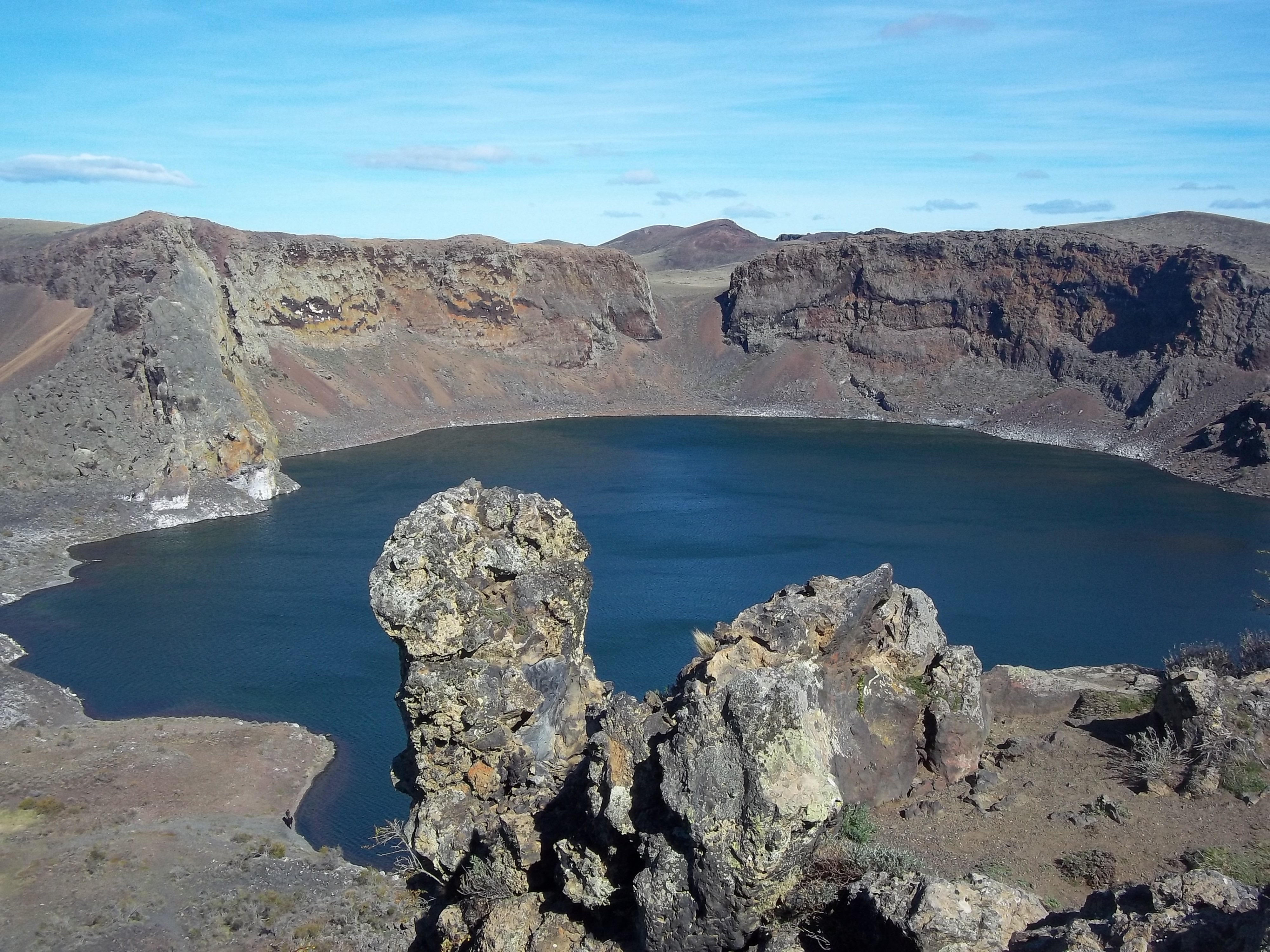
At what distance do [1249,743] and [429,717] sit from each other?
40.0 ft

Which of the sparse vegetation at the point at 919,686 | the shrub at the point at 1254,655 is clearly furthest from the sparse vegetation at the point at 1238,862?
the shrub at the point at 1254,655

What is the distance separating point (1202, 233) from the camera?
111m

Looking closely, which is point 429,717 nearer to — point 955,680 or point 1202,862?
point 955,680

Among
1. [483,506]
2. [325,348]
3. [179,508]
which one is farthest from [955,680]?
[325,348]

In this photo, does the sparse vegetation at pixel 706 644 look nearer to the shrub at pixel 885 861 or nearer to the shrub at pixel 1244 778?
the shrub at pixel 885 861

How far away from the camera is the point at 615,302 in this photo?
10812 cm

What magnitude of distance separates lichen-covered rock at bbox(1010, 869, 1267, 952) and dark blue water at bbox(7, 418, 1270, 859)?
69.1ft

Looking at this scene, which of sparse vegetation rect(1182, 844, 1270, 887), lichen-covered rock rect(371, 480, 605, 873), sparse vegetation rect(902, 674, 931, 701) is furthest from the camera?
sparse vegetation rect(902, 674, 931, 701)

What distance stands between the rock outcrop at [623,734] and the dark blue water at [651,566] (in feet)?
47.9

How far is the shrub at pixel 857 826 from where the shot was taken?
12.8 meters

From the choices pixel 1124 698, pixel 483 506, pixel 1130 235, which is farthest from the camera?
pixel 1130 235

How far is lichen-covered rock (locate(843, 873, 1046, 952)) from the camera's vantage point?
866 centimetres

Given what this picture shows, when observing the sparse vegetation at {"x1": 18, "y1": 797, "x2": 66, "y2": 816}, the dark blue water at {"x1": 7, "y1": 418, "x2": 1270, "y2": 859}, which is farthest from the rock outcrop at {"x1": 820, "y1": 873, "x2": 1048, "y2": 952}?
the sparse vegetation at {"x1": 18, "y1": 797, "x2": 66, "y2": 816}

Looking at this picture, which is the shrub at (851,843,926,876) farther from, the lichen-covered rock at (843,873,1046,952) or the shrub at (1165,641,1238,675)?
the shrub at (1165,641,1238,675)
